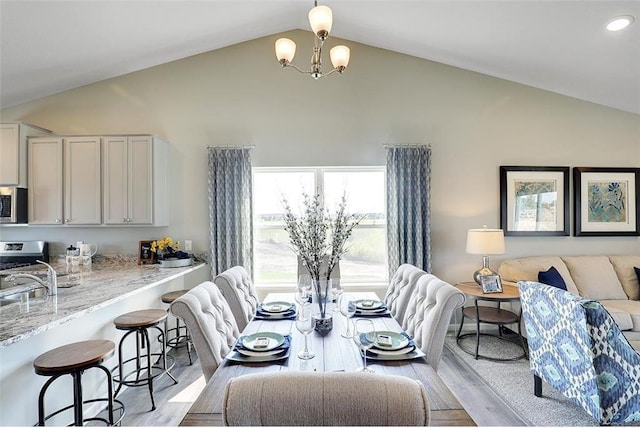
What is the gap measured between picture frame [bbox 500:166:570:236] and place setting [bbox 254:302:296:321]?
303 centimetres

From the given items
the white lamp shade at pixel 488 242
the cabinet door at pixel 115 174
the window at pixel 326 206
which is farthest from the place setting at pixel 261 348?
the cabinet door at pixel 115 174

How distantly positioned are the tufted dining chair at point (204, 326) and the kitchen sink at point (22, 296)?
1329mm

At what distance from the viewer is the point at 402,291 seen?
2.51 meters

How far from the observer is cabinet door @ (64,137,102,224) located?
144 inches

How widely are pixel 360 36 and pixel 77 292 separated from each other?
376 cm

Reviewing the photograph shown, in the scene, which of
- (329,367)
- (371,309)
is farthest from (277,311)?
(329,367)

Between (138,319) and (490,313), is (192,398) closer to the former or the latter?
(138,319)

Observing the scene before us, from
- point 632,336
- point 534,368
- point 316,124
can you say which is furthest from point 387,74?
point 632,336

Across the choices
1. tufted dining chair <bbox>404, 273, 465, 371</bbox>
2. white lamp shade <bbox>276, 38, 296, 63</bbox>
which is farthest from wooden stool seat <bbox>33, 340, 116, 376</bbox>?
white lamp shade <bbox>276, 38, 296, 63</bbox>

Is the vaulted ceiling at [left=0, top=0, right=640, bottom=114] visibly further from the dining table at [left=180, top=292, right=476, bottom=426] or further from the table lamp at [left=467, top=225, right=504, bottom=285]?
the dining table at [left=180, top=292, right=476, bottom=426]

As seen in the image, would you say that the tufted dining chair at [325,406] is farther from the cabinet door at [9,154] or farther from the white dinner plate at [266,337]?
the cabinet door at [9,154]

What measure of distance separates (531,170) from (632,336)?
6.48 ft

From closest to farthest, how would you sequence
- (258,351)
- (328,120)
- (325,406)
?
(325,406), (258,351), (328,120)

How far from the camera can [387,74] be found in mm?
4047
